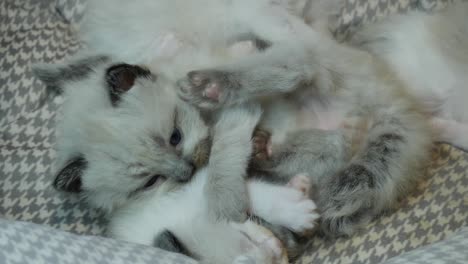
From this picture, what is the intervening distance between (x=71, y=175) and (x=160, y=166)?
25cm

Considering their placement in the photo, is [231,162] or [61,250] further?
[231,162]

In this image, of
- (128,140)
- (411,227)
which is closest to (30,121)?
(128,140)

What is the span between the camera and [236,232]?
1.39m

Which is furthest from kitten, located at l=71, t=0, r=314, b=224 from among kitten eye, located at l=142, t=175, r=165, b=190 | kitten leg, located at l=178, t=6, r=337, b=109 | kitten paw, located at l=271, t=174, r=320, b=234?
kitten paw, located at l=271, t=174, r=320, b=234

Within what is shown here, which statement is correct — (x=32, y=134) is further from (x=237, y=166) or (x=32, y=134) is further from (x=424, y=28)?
(x=424, y=28)

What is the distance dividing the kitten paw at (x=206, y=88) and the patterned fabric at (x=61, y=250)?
16.3 inches

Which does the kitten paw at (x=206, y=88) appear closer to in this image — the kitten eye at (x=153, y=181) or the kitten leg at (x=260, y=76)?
the kitten leg at (x=260, y=76)

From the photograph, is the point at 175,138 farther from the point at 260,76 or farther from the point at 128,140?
the point at 260,76

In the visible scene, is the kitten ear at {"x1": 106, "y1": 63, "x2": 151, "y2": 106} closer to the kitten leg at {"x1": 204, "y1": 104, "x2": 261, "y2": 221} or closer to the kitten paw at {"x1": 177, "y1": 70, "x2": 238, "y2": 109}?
the kitten paw at {"x1": 177, "y1": 70, "x2": 238, "y2": 109}

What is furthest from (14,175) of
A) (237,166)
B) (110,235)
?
(237,166)

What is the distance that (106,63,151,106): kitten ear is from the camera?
1.50 m

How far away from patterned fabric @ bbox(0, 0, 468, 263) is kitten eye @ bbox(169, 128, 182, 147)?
1.12ft

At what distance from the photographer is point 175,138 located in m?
1.52

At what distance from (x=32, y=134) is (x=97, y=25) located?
0.41m
